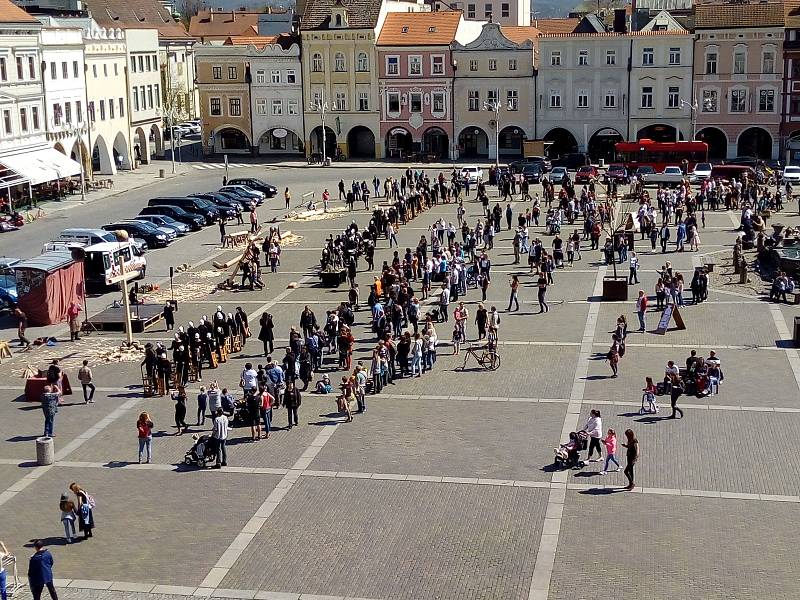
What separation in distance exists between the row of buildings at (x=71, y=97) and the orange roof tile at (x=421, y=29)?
1893 cm

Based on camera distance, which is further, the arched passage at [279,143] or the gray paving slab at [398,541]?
the arched passage at [279,143]

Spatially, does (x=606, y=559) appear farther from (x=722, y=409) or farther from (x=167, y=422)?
(x=167, y=422)

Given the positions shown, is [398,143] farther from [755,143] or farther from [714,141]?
[755,143]

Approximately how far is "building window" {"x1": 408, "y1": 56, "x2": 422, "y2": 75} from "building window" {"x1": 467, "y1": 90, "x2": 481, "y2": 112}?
4183mm

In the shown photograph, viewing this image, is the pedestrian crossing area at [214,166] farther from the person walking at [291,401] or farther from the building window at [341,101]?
the person walking at [291,401]

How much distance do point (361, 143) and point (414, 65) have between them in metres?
8.13

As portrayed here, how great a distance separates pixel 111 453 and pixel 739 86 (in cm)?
6406

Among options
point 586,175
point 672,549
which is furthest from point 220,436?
point 586,175

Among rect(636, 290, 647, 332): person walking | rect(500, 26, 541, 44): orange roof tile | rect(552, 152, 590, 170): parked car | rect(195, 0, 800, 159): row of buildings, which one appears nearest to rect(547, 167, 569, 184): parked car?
rect(195, 0, 800, 159): row of buildings

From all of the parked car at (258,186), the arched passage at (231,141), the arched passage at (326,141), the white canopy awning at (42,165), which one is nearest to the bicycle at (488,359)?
the parked car at (258,186)

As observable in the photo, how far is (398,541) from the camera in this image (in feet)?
71.6

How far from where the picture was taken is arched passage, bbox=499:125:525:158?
8725 cm

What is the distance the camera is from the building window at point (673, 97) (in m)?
82.2

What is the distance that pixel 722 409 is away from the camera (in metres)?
29.0
